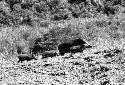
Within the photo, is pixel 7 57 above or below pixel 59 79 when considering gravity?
below

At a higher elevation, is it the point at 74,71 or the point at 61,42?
the point at 74,71

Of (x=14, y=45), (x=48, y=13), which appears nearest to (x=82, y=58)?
(x=14, y=45)

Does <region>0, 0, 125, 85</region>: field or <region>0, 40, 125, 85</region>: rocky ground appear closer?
<region>0, 40, 125, 85</region>: rocky ground

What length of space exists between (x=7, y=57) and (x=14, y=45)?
146 cm

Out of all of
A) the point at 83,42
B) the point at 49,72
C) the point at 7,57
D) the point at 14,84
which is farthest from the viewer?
the point at 7,57

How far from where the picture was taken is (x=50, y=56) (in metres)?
8.09

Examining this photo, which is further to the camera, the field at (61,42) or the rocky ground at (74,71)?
the field at (61,42)

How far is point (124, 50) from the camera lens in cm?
704

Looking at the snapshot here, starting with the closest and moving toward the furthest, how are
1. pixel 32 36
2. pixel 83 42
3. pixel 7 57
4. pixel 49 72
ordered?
1. pixel 49 72
2. pixel 83 42
3. pixel 7 57
4. pixel 32 36

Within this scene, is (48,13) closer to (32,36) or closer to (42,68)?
(32,36)

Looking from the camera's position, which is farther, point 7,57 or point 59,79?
point 7,57

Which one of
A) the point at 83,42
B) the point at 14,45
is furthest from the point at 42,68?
the point at 14,45

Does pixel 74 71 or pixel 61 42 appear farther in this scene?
pixel 61 42

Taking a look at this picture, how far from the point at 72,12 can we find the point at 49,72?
15770 mm
